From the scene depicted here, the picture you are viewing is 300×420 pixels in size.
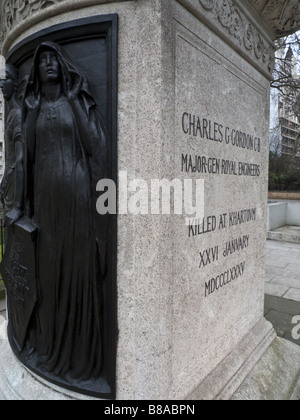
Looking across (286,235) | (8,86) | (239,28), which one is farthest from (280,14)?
(286,235)

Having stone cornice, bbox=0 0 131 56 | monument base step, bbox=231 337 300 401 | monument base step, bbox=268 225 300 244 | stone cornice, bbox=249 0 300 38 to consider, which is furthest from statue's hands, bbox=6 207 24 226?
monument base step, bbox=268 225 300 244

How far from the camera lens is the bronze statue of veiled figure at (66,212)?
6.26 feet

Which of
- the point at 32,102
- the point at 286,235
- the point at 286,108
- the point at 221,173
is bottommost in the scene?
the point at 286,235

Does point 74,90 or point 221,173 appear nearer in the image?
point 74,90

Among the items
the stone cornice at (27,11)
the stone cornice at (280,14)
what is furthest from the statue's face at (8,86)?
the stone cornice at (280,14)

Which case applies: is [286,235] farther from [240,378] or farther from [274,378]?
[240,378]

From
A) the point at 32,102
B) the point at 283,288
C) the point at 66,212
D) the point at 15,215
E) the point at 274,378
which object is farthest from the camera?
the point at 283,288

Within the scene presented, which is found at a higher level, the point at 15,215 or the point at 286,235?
the point at 15,215

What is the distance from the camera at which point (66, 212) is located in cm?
199

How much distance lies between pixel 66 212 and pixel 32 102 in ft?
2.56

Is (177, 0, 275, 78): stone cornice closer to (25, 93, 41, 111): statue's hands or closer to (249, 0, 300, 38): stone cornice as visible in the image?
(249, 0, 300, 38): stone cornice

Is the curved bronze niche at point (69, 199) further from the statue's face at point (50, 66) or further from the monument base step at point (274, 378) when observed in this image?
the monument base step at point (274, 378)
